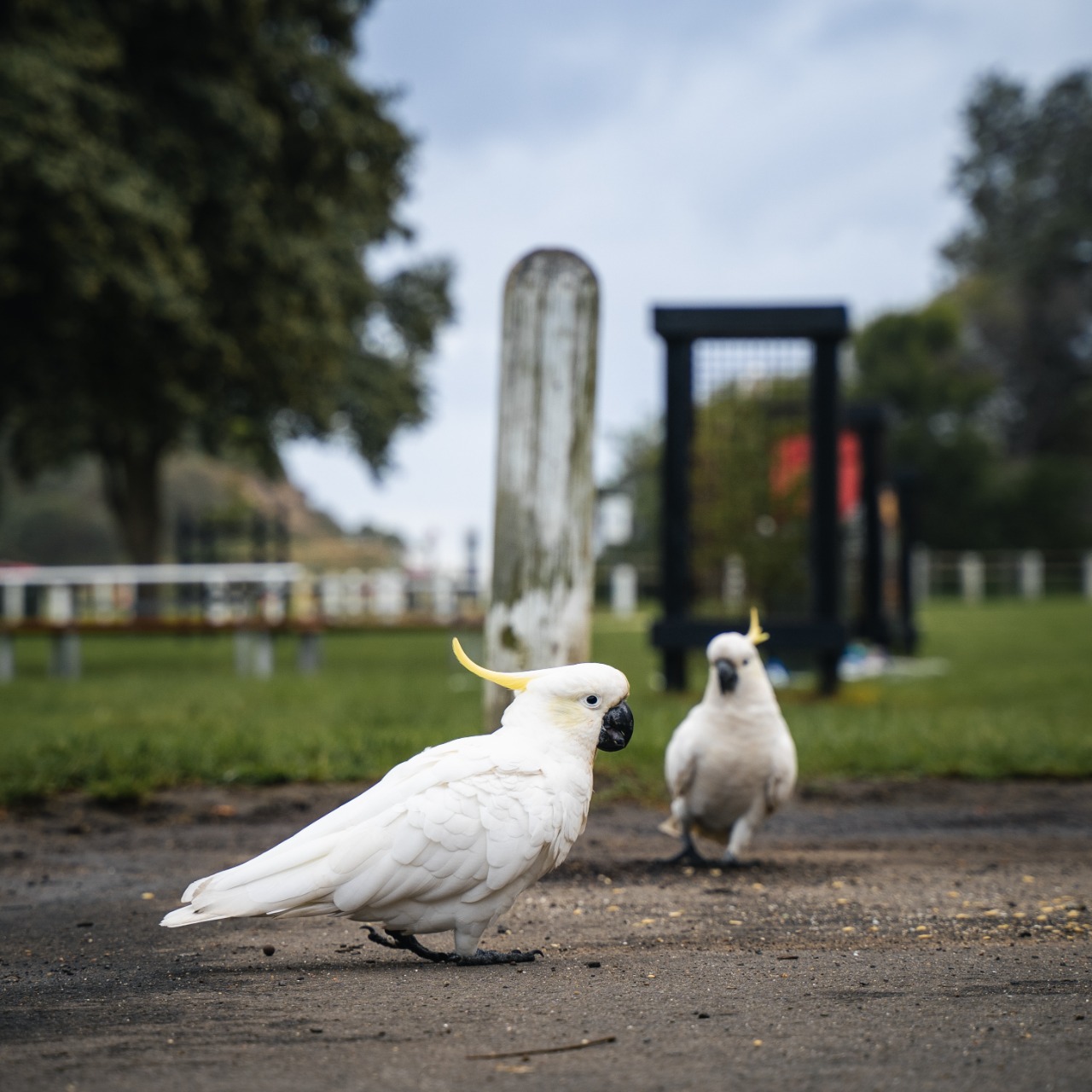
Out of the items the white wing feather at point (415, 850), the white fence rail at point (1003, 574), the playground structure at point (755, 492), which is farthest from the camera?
the white fence rail at point (1003, 574)

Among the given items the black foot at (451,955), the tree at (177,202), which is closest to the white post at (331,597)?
the tree at (177,202)

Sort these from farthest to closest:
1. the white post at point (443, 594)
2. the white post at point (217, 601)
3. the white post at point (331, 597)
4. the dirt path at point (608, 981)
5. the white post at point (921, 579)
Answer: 1. the white post at point (921, 579)
2. the white post at point (331, 597)
3. the white post at point (217, 601)
4. the white post at point (443, 594)
5. the dirt path at point (608, 981)

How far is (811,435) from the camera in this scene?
943 cm

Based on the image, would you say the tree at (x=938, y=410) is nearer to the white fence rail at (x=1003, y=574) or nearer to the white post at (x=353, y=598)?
the white fence rail at (x=1003, y=574)

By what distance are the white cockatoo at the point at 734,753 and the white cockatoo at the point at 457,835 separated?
4.14ft

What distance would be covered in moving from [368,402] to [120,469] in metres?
5.36

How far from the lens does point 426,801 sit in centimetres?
321

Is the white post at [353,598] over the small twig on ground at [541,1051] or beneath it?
over

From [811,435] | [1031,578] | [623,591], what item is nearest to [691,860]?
[811,435]

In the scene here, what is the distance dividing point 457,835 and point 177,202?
11.5 meters

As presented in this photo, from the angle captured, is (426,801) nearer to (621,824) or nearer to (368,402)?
(621,824)

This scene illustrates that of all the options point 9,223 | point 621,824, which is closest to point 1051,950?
point 621,824

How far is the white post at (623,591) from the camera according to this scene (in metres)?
A: 31.7

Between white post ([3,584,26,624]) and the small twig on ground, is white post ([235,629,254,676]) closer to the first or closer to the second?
the small twig on ground
